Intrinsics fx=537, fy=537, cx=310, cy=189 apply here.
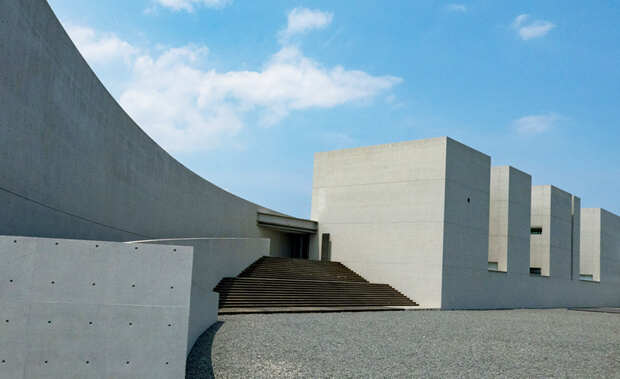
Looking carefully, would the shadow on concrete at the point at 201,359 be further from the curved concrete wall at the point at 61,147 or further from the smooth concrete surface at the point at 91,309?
the curved concrete wall at the point at 61,147

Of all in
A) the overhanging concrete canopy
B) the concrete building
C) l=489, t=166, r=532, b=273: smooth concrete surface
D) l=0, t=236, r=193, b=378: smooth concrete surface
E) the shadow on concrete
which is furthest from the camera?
l=489, t=166, r=532, b=273: smooth concrete surface

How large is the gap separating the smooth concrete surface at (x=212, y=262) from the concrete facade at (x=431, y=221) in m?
5.35

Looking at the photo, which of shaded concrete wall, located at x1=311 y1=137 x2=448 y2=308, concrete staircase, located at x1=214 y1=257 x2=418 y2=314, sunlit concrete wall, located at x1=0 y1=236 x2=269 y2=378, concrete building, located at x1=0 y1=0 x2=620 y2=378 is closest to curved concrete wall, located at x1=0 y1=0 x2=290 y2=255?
concrete building, located at x1=0 y1=0 x2=620 y2=378

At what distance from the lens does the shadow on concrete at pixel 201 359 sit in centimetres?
654

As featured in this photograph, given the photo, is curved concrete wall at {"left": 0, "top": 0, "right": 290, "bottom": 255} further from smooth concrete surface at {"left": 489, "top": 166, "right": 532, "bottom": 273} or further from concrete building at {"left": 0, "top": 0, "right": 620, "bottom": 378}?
smooth concrete surface at {"left": 489, "top": 166, "right": 532, "bottom": 273}

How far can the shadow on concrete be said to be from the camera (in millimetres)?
6543

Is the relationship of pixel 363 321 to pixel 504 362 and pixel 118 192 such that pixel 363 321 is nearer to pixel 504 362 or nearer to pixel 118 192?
pixel 504 362

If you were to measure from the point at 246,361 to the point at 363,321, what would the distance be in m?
7.89

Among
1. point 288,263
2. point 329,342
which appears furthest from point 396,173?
point 329,342

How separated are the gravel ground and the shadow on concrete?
1cm

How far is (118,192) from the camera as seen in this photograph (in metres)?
12.3

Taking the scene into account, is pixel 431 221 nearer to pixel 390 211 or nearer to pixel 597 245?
pixel 390 211

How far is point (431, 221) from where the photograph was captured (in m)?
24.3

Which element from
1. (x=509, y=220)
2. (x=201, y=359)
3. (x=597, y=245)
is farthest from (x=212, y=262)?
(x=597, y=245)
